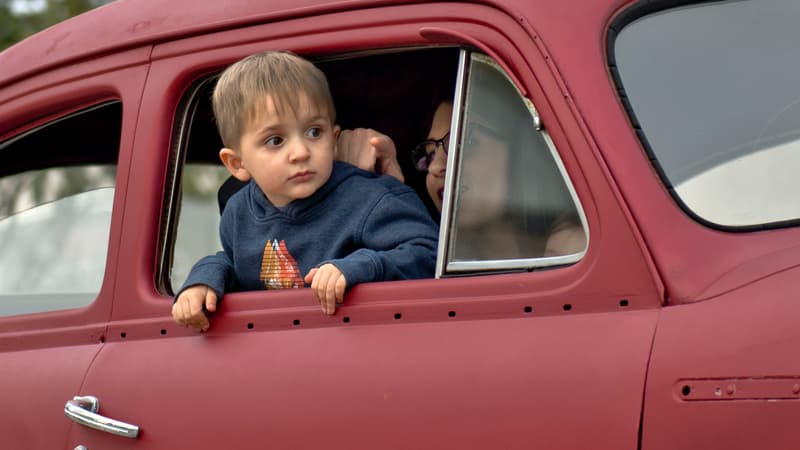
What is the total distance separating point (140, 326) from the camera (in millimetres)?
3160

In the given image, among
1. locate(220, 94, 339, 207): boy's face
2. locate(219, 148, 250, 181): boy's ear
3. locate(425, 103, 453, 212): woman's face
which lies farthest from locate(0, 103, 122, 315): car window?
locate(425, 103, 453, 212): woman's face

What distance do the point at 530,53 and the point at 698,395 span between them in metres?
0.79

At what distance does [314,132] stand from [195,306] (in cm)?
49

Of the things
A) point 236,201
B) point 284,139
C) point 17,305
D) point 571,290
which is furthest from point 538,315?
point 17,305

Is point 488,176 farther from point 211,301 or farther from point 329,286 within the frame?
point 211,301

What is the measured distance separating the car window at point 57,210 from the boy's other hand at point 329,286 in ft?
3.12

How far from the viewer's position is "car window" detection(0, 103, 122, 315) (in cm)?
366

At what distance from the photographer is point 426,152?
11.5ft

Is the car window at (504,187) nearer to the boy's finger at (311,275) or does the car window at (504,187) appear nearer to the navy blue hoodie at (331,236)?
the navy blue hoodie at (331,236)

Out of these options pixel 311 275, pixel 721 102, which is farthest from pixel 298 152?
pixel 721 102

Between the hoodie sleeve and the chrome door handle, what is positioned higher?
the hoodie sleeve

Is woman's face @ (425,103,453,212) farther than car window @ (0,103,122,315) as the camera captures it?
No

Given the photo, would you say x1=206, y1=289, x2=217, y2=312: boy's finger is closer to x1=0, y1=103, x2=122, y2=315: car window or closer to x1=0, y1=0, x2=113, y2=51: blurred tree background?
x1=0, y1=103, x2=122, y2=315: car window

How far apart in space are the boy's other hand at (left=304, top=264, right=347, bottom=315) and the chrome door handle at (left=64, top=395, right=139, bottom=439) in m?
0.53
